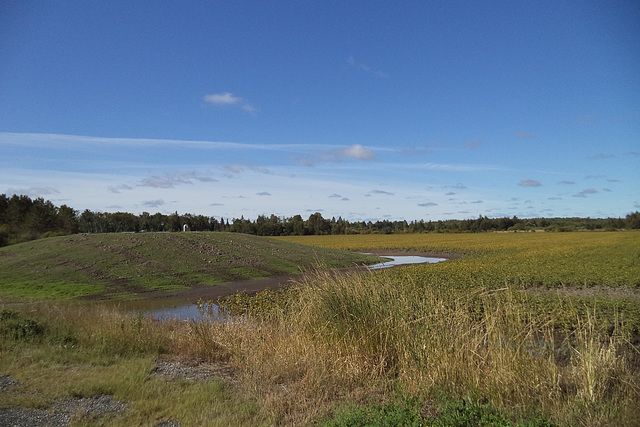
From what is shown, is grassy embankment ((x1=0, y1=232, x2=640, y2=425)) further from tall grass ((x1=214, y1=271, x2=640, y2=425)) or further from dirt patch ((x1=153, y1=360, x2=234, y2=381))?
dirt patch ((x1=153, y1=360, x2=234, y2=381))

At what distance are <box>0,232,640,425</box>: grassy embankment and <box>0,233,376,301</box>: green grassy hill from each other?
10.7 meters

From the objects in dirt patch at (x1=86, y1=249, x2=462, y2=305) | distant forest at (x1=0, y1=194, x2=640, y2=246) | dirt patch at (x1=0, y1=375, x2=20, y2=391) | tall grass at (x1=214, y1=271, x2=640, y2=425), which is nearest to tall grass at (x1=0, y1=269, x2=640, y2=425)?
tall grass at (x1=214, y1=271, x2=640, y2=425)

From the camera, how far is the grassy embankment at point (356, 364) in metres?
5.25

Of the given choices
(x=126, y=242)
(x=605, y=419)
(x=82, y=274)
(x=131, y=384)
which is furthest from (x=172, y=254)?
(x=605, y=419)

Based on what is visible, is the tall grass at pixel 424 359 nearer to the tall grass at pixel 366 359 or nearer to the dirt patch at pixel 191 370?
the tall grass at pixel 366 359

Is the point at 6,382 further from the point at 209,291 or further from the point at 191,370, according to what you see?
the point at 209,291

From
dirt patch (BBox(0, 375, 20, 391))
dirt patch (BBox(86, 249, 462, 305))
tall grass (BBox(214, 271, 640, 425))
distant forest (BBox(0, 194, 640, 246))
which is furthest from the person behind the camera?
distant forest (BBox(0, 194, 640, 246))

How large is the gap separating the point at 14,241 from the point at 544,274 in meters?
53.8


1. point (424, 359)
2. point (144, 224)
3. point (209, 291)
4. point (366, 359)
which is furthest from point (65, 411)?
point (144, 224)

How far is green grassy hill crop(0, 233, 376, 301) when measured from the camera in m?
22.1

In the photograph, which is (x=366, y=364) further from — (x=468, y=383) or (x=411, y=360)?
(x=468, y=383)

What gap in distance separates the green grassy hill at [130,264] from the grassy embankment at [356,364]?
35.1ft

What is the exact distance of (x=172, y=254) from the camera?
2986 centimetres

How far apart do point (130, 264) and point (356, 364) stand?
23608 millimetres
